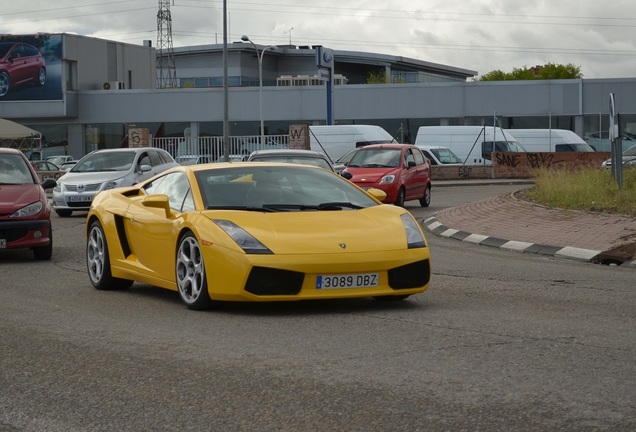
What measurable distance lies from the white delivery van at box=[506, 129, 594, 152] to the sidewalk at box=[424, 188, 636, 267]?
29.6 meters

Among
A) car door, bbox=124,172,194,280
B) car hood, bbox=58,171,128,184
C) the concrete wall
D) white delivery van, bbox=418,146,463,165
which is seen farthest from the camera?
white delivery van, bbox=418,146,463,165

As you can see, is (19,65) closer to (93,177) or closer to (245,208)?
(93,177)

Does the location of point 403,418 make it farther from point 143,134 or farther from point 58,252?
point 143,134

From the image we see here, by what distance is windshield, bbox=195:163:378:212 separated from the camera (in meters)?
10.3

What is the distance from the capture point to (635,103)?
71.1 m

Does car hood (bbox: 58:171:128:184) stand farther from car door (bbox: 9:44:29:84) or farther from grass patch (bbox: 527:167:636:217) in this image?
car door (bbox: 9:44:29:84)

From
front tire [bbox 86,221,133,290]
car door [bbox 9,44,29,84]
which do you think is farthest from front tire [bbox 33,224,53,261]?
car door [bbox 9,44,29,84]

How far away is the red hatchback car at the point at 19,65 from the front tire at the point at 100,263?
235 feet

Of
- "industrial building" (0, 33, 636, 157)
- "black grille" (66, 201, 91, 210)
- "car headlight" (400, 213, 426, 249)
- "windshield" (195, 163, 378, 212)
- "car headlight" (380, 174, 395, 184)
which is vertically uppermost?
"industrial building" (0, 33, 636, 157)

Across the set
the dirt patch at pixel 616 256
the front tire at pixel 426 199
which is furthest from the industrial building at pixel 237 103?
the dirt patch at pixel 616 256

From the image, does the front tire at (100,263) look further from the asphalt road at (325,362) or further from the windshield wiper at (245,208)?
the windshield wiper at (245,208)

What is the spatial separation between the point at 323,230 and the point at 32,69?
74825 millimetres

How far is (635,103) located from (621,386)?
67.4m

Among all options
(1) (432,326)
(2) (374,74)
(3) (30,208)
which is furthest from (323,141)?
(2) (374,74)
